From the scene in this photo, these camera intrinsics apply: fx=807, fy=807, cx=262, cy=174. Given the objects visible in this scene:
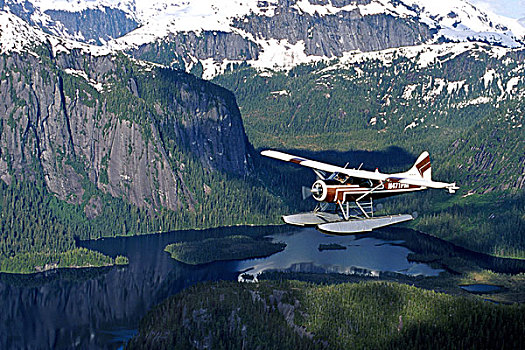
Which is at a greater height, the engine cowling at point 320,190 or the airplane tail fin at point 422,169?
the airplane tail fin at point 422,169

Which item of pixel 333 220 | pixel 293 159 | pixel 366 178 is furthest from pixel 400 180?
pixel 293 159

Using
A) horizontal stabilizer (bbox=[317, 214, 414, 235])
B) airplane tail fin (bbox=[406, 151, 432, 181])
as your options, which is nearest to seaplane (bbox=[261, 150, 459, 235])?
horizontal stabilizer (bbox=[317, 214, 414, 235])

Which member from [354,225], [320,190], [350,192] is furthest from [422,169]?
[320,190]

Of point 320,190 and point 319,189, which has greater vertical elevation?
point 319,189

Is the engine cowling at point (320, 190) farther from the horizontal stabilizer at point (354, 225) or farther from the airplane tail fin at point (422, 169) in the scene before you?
the airplane tail fin at point (422, 169)

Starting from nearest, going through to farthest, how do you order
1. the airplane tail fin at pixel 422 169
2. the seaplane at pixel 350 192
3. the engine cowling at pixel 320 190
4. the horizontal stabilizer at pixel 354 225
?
the horizontal stabilizer at pixel 354 225 → the seaplane at pixel 350 192 → the engine cowling at pixel 320 190 → the airplane tail fin at pixel 422 169

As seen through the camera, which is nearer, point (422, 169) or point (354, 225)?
point (354, 225)

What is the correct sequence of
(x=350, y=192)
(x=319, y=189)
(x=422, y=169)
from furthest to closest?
(x=422, y=169)
(x=350, y=192)
(x=319, y=189)

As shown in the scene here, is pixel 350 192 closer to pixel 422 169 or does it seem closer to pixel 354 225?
pixel 354 225

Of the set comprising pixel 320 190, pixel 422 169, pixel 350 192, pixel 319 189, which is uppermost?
pixel 422 169

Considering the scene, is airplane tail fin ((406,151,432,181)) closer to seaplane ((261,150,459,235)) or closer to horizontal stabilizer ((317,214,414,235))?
seaplane ((261,150,459,235))

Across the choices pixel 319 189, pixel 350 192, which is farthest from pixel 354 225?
pixel 319 189

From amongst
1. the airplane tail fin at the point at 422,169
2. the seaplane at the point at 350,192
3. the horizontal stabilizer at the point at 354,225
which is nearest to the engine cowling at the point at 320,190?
the seaplane at the point at 350,192

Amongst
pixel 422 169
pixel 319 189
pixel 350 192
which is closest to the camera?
pixel 319 189
